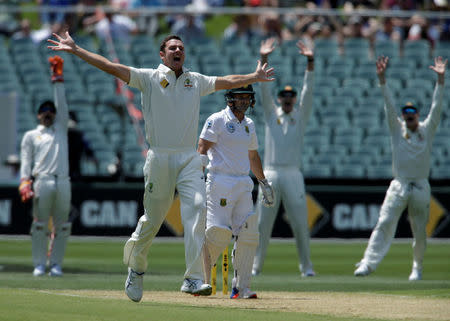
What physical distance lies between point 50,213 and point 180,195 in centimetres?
496

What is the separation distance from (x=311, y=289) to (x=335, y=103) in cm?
1183

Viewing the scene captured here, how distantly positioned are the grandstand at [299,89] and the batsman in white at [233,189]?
11041 mm

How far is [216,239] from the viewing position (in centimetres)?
1026

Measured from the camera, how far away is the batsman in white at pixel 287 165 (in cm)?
1356

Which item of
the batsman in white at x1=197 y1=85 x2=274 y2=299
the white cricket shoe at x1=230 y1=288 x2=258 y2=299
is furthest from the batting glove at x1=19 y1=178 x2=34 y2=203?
the white cricket shoe at x1=230 y1=288 x2=258 y2=299

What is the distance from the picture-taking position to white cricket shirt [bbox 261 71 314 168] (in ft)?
45.1

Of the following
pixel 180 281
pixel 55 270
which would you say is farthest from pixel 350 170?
pixel 55 270

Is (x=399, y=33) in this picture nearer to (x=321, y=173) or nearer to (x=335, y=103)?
(x=335, y=103)

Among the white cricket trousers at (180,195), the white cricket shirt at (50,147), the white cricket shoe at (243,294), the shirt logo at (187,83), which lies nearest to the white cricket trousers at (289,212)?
the white cricket shirt at (50,147)

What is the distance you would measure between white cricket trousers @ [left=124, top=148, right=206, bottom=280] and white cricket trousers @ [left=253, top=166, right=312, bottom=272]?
4.50 m

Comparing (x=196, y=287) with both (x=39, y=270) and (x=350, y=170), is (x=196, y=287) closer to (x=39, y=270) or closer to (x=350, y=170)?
(x=39, y=270)

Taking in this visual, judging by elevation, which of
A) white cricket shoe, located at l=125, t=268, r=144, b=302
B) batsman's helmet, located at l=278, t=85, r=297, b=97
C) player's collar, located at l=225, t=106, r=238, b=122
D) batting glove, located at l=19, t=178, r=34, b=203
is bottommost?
white cricket shoe, located at l=125, t=268, r=144, b=302

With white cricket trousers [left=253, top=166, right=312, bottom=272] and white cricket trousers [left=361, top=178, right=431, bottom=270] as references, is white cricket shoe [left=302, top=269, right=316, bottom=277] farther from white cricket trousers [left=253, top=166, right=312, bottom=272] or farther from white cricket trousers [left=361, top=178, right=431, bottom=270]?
white cricket trousers [left=361, top=178, right=431, bottom=270]

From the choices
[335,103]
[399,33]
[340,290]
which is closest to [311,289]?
[340,290]
